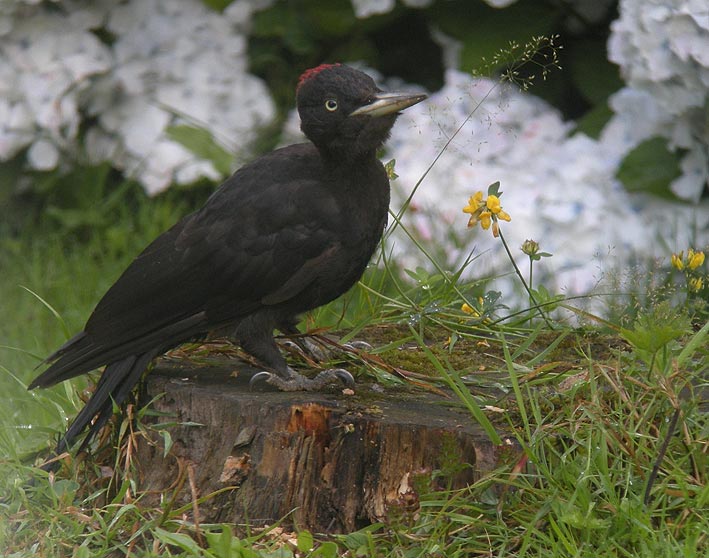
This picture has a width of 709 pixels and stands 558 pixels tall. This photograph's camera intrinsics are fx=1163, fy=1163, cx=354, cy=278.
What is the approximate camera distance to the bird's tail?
3.28 meters

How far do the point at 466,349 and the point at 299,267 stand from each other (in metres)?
0.62

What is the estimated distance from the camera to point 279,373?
3.34m

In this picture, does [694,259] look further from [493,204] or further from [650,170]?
[650,170]

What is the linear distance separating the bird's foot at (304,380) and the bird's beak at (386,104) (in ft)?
2.42

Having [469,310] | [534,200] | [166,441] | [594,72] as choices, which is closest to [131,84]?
[534,200]

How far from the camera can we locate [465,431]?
9.53 ft

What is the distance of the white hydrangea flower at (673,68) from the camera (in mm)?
4711

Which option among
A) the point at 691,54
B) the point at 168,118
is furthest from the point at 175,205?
the point at 691,54

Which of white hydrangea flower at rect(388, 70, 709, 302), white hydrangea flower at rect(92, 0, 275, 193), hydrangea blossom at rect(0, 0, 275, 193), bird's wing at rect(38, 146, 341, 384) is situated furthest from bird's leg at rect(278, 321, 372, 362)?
white hydrangea flower at rect(92, 0, 275, 193)

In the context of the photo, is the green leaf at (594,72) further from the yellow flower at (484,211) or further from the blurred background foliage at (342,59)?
the yellow flower at (484,211)

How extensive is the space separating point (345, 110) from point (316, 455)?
39.2 inches

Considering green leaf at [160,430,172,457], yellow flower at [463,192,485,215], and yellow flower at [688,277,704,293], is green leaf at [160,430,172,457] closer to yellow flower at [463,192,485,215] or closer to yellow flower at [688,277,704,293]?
yellow flower at [463,192,485,215]

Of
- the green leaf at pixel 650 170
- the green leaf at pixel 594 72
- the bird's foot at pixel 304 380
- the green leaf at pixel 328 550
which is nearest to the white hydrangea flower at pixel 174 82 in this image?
the green leaf at pixel 594 72

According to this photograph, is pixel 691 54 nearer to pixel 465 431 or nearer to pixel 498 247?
pixel 498 247
